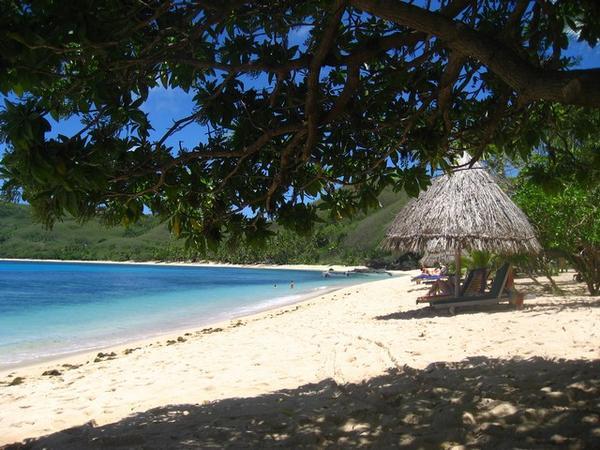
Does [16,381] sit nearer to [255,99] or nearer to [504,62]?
[255,99]

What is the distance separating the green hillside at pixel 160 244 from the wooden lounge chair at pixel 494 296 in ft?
142

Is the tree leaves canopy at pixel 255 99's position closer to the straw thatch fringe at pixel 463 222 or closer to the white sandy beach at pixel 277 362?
the white sandy beach at pixel 277 362

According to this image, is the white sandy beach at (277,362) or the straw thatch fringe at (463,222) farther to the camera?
the straw thatch fringe at (463,222)

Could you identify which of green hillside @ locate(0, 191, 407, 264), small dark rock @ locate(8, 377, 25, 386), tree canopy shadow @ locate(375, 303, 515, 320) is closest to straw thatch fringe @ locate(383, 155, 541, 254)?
tree canopy shadow @ locate(375, 303, 515, 320)

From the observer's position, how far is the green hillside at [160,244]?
72188 mm

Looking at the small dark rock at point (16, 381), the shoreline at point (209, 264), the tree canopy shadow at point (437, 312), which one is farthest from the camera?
the shoreline at point (209, 264)

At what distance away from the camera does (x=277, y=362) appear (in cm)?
618

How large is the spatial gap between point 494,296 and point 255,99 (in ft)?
23.7

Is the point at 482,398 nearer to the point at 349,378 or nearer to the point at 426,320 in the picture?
the point at 349,378

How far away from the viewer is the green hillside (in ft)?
237

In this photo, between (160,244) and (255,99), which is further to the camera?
(160,244)

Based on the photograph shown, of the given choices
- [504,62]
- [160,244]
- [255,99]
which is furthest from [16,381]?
[160,244]

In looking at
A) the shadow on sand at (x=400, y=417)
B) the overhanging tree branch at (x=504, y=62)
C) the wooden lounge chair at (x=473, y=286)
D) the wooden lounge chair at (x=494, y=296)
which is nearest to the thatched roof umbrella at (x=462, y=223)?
the wooden lounge chair at (x=473, y=286)

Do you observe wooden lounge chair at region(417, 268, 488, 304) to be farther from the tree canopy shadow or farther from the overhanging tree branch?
the overhanging tree branch
